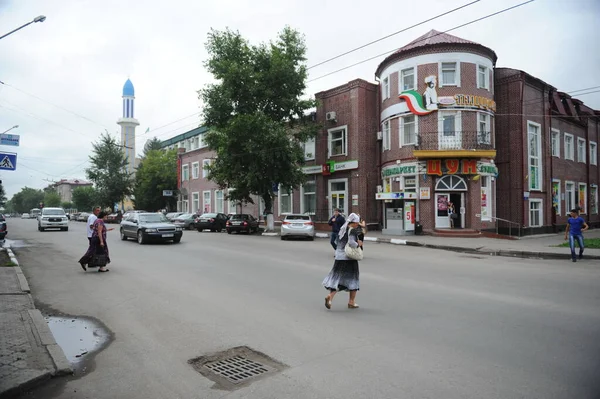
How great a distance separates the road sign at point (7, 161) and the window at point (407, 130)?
19964mm

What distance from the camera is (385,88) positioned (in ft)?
87.1

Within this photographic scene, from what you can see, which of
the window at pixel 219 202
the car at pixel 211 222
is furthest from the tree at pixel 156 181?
the car at pixel 211 222

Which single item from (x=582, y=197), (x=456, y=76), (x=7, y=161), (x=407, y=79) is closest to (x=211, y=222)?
(x=407, y=79)

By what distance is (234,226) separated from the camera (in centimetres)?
2833

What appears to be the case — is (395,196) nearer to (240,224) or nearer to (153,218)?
(240,224)

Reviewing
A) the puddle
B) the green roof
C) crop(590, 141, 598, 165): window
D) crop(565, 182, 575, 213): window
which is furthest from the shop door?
the green roof

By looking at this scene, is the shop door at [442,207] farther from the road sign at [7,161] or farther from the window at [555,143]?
the road sign at [7,161]

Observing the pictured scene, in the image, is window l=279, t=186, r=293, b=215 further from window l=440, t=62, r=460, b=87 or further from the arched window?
window l=440, t=62, r=460, b=87

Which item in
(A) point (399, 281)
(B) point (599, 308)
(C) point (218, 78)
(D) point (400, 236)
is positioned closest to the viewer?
(B) point (599, 308)

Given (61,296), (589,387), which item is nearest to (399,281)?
(589,387)

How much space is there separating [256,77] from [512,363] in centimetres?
2488

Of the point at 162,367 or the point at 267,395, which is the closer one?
the point at 267,395

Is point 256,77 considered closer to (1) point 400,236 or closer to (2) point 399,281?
(1) point 400,236

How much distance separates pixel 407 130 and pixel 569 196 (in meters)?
16.9
